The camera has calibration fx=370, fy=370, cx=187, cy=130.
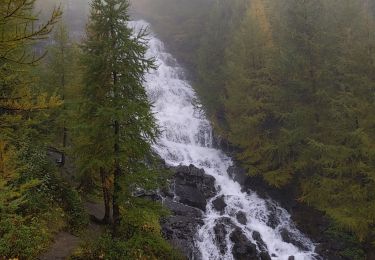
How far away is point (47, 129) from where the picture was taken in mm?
20922

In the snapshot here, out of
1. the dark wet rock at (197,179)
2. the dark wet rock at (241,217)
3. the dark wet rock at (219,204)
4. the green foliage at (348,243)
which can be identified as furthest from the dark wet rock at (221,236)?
the green foliage at (348,243)

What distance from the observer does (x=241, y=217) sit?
79.8ft

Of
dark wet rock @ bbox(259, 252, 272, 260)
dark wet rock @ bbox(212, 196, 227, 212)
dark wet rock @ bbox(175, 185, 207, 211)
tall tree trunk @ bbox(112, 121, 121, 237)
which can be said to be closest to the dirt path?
tall tree trunk @ bbox(112, 121, 121, 237)

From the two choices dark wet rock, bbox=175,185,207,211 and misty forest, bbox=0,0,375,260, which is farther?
dark wet rock, bbox=175,185,207,211

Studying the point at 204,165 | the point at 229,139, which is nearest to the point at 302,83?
the point at 229,139

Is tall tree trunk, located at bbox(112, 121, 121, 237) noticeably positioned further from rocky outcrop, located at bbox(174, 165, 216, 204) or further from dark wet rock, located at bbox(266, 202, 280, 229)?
dark wet rock, located at bbox(266, 202, 280, 229)

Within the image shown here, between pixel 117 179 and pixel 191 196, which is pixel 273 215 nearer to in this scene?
pixel 191 196

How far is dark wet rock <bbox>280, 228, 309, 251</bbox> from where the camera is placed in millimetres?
22394

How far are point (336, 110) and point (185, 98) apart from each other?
67.2 feet

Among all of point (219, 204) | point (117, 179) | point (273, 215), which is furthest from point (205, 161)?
point (117, 179)

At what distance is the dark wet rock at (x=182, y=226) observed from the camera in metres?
21.5

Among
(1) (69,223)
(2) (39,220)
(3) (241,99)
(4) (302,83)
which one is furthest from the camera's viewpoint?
(3) (241,99)

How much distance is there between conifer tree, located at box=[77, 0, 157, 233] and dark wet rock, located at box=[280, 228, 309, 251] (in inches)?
492

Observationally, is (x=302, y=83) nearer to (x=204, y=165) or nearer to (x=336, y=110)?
(x=336, y=110)
